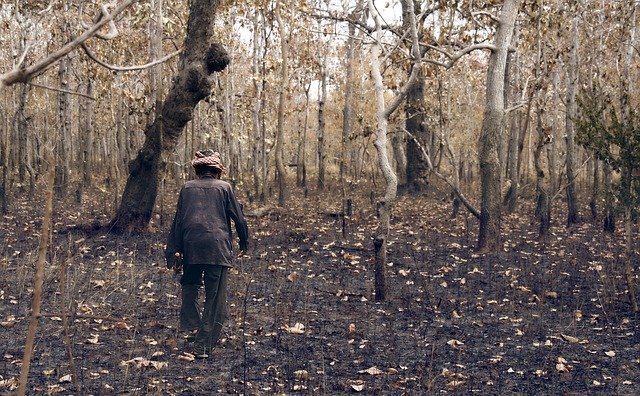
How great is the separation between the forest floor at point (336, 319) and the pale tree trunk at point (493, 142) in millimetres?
448

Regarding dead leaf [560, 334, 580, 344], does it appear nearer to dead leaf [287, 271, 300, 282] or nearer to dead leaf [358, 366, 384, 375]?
dead leaf [358, 366, 384, 375]

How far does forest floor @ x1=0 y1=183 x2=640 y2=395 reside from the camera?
6.29 meters

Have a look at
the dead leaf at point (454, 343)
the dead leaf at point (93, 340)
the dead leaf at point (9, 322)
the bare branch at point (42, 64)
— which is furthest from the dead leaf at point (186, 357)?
the bare branch at point (42, 64)

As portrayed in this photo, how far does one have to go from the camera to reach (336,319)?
8680mm

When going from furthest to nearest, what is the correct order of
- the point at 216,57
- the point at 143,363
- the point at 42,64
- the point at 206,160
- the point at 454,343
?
1. the point at 216,57
2. the point at 454,343
3. the point at 206,160
4. the point at 143,363
5. the point at 42,64

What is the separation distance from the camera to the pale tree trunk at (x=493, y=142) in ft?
42.1

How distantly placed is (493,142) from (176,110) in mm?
5375

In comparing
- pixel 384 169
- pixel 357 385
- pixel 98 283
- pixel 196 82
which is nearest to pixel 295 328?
pixel 357 385

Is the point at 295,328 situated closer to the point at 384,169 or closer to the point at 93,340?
the point at 93,340

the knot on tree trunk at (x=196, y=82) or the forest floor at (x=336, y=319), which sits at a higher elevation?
the knot on tree trunk at (x=196, y=82)

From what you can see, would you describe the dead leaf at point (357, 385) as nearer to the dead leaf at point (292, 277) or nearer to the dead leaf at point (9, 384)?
the dead leaf at point (9, 384)

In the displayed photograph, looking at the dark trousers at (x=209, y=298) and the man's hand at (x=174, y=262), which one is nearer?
the dark trousers at (x=209, y=298)

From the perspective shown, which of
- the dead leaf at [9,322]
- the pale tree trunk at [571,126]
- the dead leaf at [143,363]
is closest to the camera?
the dead leaf at [143,363]

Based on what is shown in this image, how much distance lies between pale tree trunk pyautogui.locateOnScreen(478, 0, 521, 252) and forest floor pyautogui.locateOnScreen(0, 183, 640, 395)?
0.45 metres
